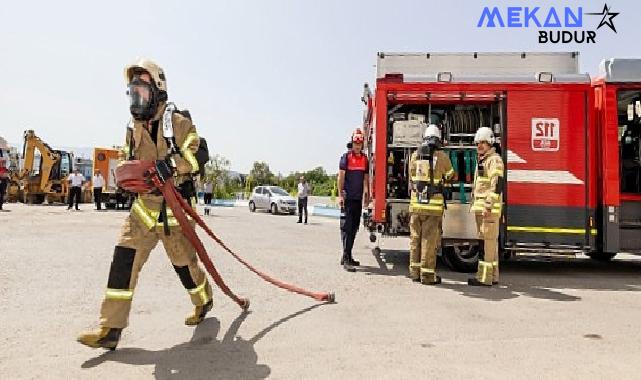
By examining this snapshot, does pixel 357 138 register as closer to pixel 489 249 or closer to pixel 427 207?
pixel 427 207

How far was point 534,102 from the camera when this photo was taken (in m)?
6.30

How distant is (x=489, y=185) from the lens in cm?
565

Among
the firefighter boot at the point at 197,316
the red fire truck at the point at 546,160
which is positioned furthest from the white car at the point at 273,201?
the firefighter boot at the point at 197,316

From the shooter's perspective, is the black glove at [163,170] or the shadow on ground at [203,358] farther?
the black glove at [163,170]

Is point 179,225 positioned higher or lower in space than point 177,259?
higher

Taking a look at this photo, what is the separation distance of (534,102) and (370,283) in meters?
3.37

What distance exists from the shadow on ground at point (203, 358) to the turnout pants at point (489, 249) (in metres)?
3.17

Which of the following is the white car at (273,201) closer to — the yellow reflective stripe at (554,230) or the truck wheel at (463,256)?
the truck wheel at (463,256)

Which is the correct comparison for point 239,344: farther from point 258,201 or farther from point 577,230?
point 258,201

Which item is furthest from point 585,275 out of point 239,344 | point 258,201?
point 258,201

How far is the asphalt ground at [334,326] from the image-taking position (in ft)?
9.84

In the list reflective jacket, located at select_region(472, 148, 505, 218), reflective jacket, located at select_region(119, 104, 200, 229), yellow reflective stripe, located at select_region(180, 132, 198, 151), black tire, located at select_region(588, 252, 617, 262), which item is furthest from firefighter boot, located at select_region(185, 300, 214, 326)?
black tire, located at select_region(588, 252, 617, 262)

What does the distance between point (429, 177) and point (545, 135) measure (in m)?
1.88

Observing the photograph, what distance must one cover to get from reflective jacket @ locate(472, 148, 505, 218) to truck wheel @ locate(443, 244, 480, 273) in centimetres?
102
